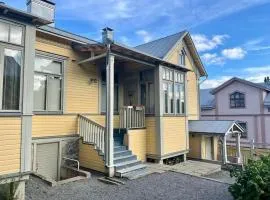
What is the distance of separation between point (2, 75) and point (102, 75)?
5.39m

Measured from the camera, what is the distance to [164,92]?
11.1 metres

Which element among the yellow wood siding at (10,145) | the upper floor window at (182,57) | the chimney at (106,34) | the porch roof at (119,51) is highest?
the upper floor window at (182,57)

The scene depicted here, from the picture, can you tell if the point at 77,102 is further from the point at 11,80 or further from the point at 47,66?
the point at 11,80

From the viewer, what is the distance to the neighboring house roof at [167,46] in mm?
13406

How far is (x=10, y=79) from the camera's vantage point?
19.3ft

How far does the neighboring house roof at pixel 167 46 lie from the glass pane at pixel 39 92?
651 centimetres

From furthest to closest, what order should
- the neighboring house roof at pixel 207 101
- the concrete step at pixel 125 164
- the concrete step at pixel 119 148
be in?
1. the neighboring house roof at pixel 207 101
2. the concrete step at pixel 119 148
3. the concrete step at pixel 125 164

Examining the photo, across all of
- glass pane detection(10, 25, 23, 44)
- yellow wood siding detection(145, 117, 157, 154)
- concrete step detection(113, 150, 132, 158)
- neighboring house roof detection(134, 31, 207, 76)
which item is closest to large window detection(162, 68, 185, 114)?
yellow wood siding detection(145, 117, 157, 154)

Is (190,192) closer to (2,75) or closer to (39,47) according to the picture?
(2,75)

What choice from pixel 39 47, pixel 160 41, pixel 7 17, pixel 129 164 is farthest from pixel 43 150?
pixel 160 41

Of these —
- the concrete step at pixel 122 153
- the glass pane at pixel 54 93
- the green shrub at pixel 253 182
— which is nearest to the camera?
the green shrub at pixel 253 182

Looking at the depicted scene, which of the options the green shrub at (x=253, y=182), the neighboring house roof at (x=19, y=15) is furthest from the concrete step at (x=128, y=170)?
the neighboring house roof at (x=19, y=15)

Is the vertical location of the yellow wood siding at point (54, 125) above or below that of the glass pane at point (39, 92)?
below

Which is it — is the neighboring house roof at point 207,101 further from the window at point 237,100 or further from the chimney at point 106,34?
the chimney at point 106,34
